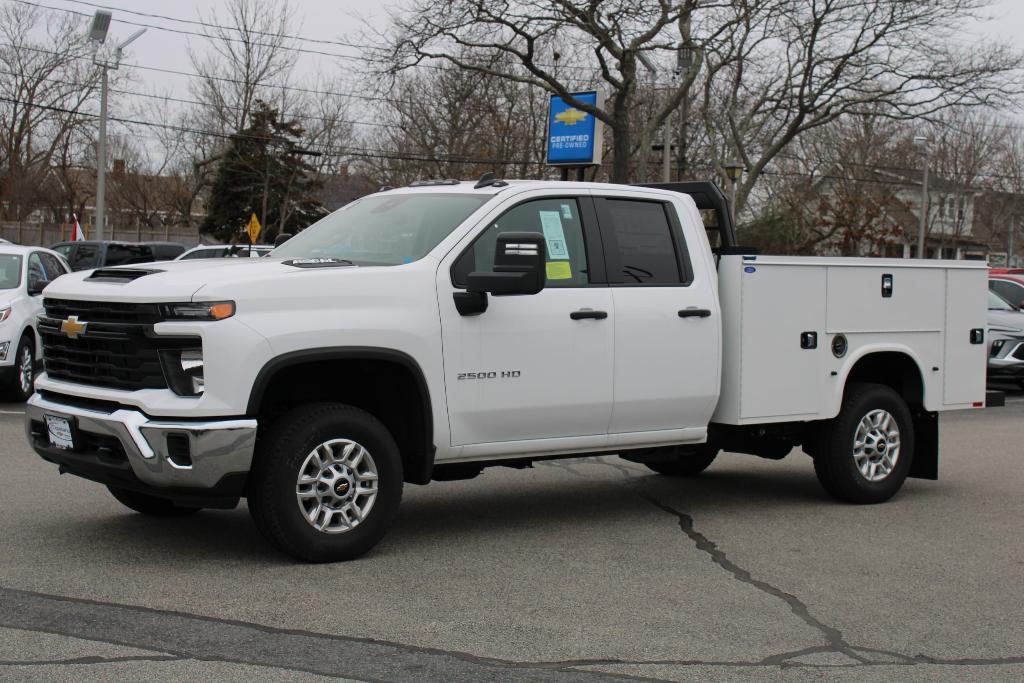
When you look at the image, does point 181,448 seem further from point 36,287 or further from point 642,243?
point 36,287

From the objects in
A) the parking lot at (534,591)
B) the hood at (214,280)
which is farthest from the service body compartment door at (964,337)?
the hood at (214,280)

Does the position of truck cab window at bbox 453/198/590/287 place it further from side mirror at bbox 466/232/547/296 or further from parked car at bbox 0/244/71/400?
parked car at bbox 0/244/71/400

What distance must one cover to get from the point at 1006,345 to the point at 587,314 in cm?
1283

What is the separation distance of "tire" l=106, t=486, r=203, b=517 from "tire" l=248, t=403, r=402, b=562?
135cm

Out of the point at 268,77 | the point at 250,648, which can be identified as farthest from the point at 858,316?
the point at 268,77

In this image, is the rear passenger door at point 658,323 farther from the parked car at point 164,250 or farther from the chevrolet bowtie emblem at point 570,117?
the parked car at point 164,250

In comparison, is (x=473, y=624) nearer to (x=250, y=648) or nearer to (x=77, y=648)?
(x=250, y=648)

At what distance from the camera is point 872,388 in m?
8.69

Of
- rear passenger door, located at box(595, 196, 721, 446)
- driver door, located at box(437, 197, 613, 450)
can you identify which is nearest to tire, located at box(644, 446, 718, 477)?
rear passenger door, located at box(595, 196, 721, 446)

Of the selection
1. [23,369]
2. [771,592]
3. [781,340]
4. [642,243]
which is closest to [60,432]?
[642,243]

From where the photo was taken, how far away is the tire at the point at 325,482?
614 centimetres

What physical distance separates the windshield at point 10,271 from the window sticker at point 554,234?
850 centimetres

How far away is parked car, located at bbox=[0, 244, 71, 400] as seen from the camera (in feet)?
43.2

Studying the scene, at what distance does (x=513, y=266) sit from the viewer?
255 inches
